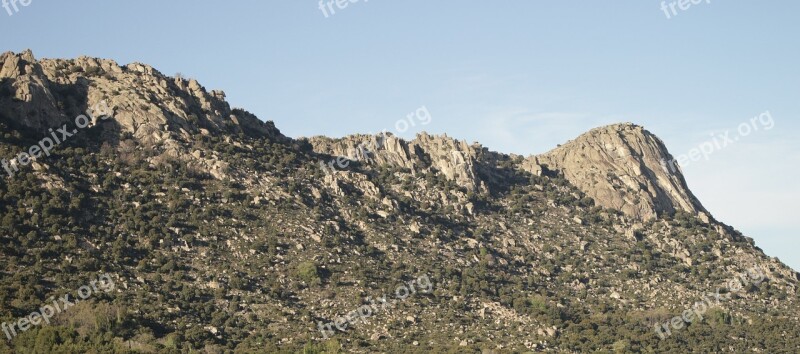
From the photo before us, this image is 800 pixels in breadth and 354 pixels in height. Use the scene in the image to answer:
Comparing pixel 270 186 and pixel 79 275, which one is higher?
pixel 270 186

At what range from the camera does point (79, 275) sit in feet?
392

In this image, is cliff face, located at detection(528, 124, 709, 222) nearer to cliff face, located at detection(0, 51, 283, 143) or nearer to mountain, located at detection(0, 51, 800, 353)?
mountain, located at detection(0, 51, 800, 353)

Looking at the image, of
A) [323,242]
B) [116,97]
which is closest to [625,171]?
[323,242]

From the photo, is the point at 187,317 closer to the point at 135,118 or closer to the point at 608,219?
the point at 135,118

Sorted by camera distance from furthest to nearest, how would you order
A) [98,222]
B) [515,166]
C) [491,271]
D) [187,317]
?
[515,166] < [491,271] < [98,222] < [187,317]

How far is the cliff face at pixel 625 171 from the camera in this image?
166 metres

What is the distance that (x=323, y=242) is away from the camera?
136250 millimetres

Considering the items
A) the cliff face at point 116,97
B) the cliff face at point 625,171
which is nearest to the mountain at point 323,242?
the cliff face at point 116,97

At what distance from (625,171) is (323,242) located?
55.8 m

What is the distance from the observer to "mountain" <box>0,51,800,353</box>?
119688mm

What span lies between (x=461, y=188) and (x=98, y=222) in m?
52.6

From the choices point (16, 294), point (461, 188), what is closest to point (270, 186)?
point (461, 188)

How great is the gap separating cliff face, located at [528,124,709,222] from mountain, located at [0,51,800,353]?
0.44 metres

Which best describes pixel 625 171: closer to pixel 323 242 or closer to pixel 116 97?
pixel 323 242
